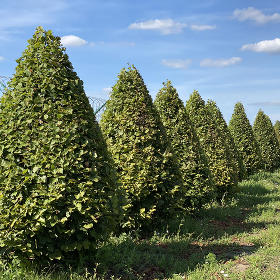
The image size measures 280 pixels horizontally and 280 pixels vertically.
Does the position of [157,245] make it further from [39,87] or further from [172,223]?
[39,87]

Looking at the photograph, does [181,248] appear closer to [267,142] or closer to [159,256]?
[159,256]

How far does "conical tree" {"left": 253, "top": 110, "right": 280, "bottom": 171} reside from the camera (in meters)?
19.2

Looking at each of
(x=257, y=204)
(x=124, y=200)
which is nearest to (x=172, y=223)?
(x=124, y=200)

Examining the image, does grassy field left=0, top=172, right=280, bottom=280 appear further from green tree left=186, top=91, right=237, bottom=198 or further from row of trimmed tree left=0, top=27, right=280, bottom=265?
green tree left=186, top=91, right=237, bottom=198

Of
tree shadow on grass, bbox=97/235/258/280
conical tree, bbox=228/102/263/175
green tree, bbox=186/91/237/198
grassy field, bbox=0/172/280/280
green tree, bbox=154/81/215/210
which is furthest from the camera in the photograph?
conical tree, bbox=228/102/263/175

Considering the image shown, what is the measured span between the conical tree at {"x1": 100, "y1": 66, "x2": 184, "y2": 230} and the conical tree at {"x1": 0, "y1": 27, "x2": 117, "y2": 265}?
5.69ft

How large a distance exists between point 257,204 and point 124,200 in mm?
6597

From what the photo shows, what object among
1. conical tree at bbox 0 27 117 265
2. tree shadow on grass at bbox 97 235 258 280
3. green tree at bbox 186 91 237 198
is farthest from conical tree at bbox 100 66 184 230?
green tree at bbox 186 91 237 198

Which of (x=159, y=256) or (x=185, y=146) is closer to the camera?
(x=159, y=256)

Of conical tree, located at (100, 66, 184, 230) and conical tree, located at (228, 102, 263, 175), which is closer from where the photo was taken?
conical tree, located at (100, 66, 184, 230)

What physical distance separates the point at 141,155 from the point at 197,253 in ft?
6.87

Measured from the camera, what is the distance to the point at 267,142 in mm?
19500

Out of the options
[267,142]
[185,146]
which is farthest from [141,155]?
[267,142]

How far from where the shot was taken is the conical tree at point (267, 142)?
19.2 m
